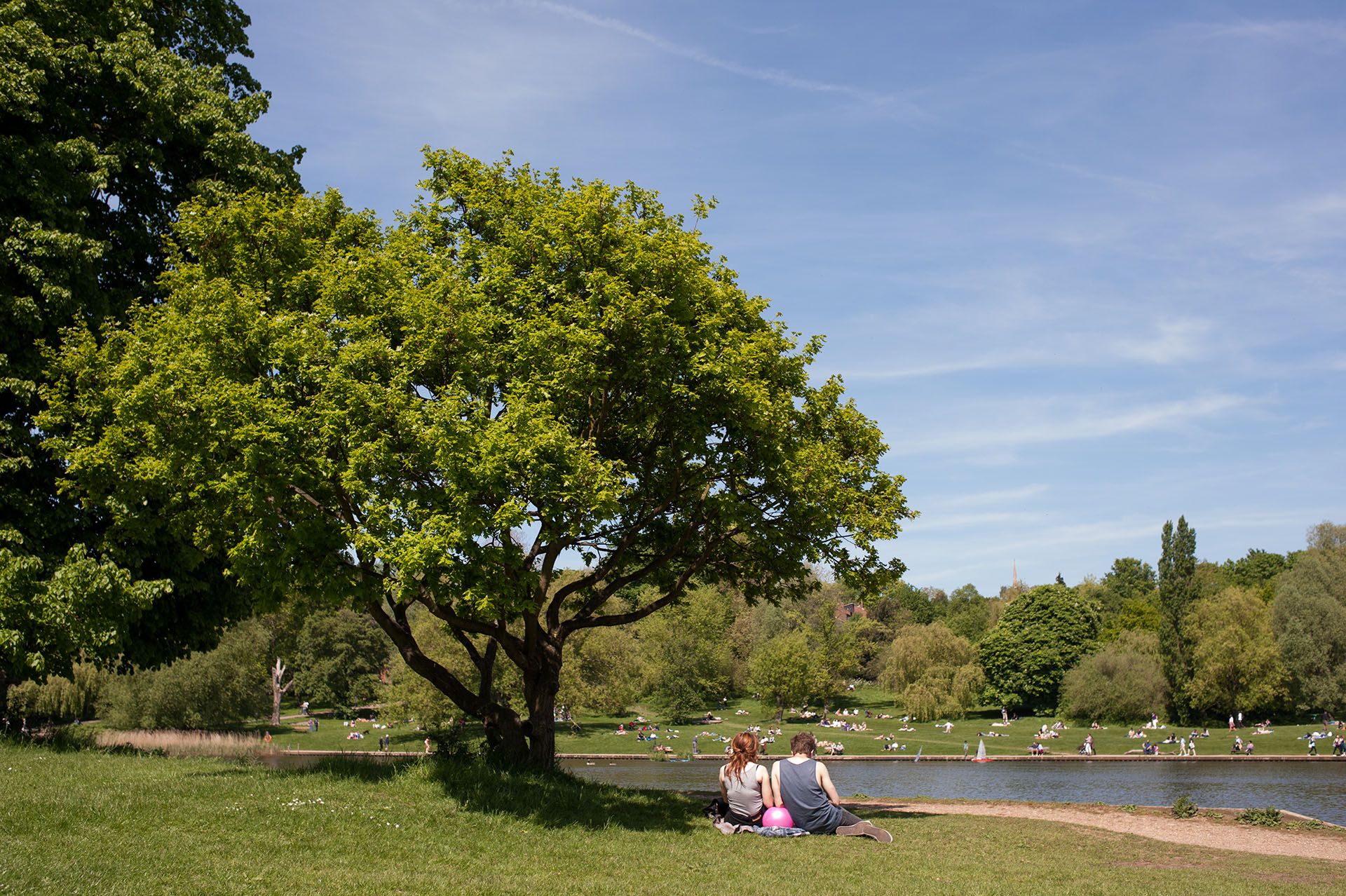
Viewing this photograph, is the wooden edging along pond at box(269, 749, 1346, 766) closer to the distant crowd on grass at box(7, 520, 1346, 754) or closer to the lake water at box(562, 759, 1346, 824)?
the lake water at box(562, 759, 1346, 824)

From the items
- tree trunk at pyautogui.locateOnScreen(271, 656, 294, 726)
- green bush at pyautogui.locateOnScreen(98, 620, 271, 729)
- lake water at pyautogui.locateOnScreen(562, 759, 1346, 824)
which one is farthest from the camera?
tree trunk at pyautogui.locateOnScreen(271, 656, 294, 726)

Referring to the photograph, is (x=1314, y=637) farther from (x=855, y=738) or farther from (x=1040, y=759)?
(x=855, y=738)

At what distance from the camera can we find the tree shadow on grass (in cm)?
1403

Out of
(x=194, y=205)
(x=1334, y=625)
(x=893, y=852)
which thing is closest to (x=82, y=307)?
(x=194, y=205)

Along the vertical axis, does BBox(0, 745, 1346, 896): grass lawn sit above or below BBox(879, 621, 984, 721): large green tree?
above

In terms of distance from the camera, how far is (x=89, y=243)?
1891cm

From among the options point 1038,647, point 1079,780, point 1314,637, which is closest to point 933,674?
point 1038,647

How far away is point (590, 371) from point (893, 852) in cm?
792

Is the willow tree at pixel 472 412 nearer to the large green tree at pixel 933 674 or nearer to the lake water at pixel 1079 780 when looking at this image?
the lake water at pixel 1079 780

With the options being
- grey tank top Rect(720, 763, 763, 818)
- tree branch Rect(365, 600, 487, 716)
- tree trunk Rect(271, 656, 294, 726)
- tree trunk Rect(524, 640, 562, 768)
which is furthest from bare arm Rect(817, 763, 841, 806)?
tree trunk Rect(271, 656, 294, 726)

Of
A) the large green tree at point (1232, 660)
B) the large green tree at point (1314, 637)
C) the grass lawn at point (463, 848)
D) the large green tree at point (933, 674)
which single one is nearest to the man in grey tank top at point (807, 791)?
the grass lawn at point (463, 848)

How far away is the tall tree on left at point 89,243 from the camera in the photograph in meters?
18.0

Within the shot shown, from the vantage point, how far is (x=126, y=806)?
11.9 m

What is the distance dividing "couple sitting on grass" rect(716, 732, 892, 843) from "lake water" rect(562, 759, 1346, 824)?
49.2 feet
